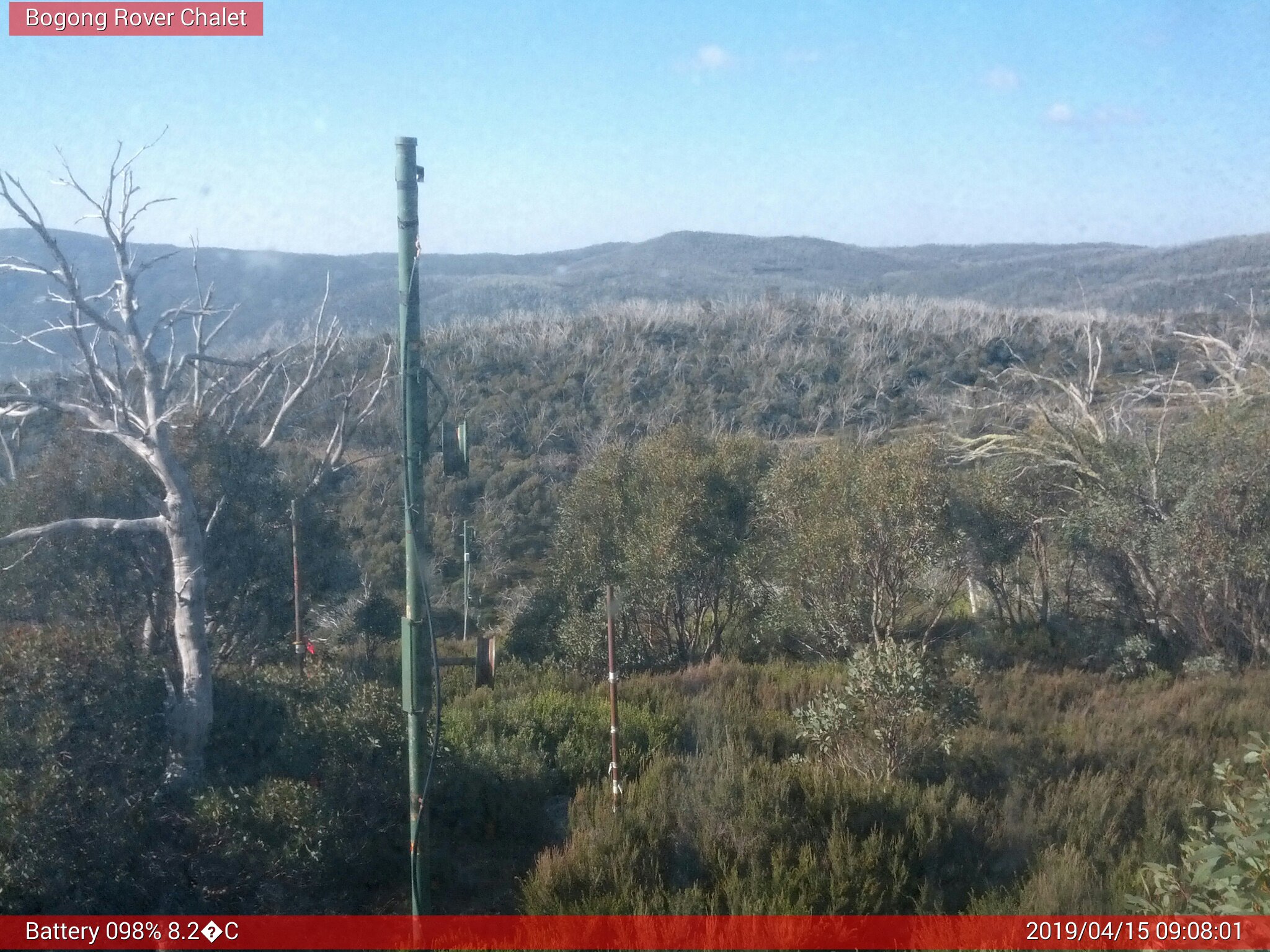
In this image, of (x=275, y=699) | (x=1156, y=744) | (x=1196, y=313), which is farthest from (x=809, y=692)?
(x=1196, y=313)

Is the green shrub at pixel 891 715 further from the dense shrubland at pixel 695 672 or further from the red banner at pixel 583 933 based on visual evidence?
the red banner at pixel 583 933

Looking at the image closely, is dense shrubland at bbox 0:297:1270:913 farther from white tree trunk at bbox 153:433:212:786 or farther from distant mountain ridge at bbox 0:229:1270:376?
distant mountain ridge at bbox 0:229:1270:376

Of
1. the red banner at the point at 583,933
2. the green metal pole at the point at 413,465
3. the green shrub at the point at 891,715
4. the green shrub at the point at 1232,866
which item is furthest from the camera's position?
the green shrub at the point at 891,715

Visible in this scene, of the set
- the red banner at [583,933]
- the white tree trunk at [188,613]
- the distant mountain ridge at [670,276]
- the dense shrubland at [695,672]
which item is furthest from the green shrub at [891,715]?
the distant mountain ridge at [670,276]

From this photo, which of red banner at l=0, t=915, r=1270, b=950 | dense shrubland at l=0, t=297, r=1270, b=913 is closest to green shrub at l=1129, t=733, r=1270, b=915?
dense shrubland at l=0, t=297, r=1270, b=913

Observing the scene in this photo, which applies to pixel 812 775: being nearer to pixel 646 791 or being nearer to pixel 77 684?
pixel 646 791

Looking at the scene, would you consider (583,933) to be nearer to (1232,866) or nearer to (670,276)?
(1232,866)
